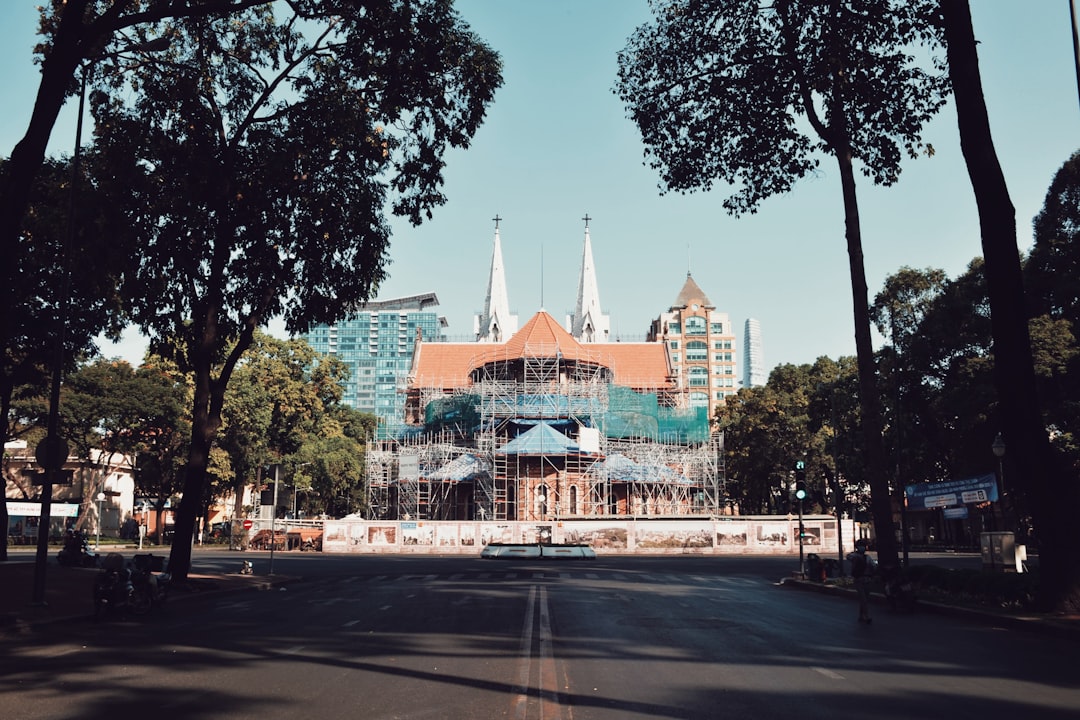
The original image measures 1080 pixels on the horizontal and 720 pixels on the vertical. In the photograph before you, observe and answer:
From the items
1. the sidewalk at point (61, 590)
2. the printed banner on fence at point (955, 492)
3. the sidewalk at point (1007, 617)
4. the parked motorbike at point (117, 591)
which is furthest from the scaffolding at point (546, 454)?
the parked motorbike at point (117, 591)

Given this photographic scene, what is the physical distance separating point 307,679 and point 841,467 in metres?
60.3

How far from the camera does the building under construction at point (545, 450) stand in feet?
213

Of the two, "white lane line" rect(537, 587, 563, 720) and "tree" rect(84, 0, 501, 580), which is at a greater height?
"tree" rect(84, 0, 501, 580)

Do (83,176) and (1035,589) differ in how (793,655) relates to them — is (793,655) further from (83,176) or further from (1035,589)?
(83,176)

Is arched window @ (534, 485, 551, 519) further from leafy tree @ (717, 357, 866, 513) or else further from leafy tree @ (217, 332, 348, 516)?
leafy tree @ (717, 357, 866, 513)

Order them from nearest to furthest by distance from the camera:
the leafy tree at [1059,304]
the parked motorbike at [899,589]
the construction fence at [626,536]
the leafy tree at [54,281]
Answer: the parked motorbike at [899,589] → the leafy tree at [54,281] → the leafy tree at [1059,304] → the construction fence at [626,536]

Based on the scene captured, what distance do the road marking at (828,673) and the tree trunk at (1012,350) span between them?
6.14 m

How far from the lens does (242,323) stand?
2361 centimetres

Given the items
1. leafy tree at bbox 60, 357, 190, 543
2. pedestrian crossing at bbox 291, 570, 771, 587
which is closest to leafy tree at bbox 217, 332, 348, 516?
leafy tree at bbox 60, 357, 190, 543

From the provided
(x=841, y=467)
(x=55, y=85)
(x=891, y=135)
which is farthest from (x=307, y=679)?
(x=841, y=467)

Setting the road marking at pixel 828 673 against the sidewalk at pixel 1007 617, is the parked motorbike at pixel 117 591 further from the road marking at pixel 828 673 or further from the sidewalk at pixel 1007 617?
the sidewalk at pixel 1007 617

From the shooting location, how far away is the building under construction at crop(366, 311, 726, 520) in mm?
65062

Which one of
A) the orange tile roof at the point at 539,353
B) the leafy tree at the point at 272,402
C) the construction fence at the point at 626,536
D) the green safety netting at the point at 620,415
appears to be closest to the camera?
the construction fence at the point at 626,536

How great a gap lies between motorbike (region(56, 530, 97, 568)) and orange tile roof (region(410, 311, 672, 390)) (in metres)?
45.6
